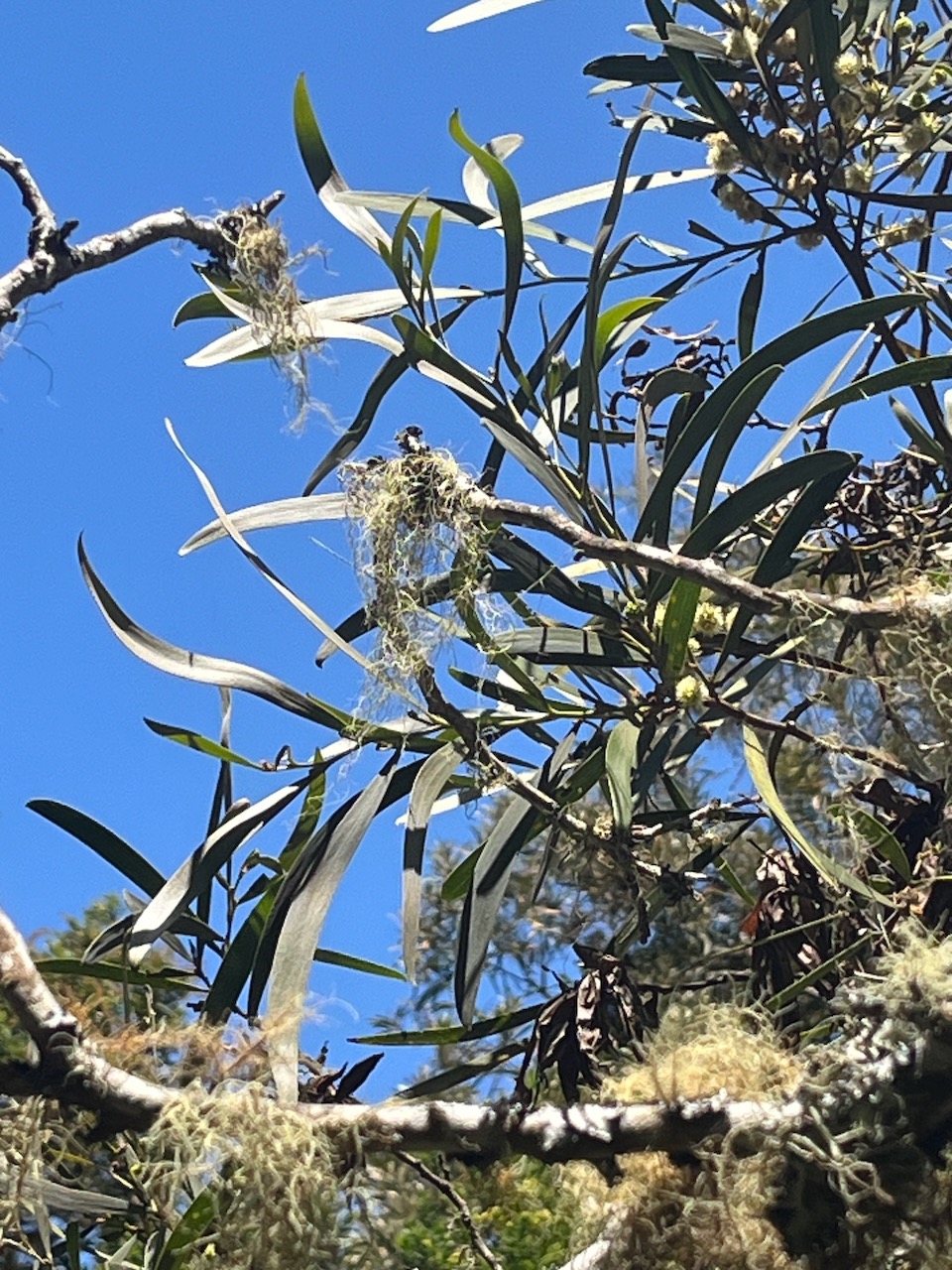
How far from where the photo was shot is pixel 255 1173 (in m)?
0.75

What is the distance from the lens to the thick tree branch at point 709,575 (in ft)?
2.97

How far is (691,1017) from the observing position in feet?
3.07

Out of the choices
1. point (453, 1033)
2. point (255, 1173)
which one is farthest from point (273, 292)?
point (255, 1173)

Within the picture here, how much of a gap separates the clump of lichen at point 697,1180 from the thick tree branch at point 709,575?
28cm

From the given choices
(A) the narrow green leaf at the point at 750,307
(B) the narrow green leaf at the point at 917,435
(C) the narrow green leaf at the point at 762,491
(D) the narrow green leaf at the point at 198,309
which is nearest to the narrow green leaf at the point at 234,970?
(C) the narrow green leaf at the point at 762,491

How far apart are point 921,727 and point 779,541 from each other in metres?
0.18

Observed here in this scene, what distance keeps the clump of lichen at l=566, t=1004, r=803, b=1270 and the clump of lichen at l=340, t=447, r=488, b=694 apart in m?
0.33

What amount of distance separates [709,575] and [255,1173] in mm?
481

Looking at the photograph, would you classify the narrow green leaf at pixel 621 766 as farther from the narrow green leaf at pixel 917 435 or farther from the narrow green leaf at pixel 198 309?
the narrow green leaf at pixel 198 309

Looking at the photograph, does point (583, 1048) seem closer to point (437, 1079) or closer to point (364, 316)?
point (437, 1079)

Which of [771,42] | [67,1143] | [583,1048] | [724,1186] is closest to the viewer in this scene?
→ [724,1186]

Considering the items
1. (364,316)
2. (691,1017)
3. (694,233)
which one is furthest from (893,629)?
(694,233)

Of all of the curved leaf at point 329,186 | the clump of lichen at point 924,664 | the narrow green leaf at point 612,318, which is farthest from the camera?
the curved leaf at point 329,186

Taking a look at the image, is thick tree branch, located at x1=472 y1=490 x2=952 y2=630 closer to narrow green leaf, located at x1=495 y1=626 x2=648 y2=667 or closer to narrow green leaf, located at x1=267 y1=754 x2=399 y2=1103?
narrow green leaf, located at x1=495 y1=626 x2=648 y2=667
